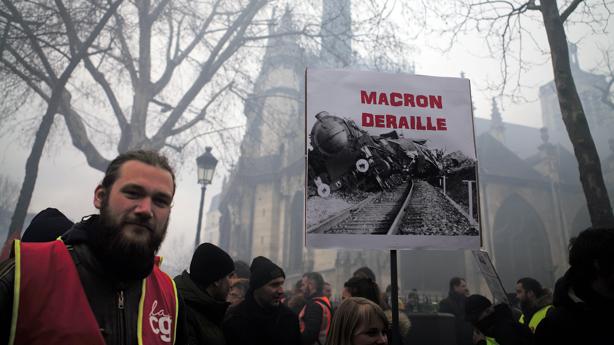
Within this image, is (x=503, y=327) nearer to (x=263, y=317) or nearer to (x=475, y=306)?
(x=475, y=306)

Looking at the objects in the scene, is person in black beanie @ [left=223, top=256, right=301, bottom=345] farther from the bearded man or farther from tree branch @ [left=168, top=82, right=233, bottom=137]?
tree branch @ [left=168, top=82, right=233, bottom=137]

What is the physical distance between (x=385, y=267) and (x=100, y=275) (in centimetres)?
2277

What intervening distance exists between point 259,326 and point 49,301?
2.32 m

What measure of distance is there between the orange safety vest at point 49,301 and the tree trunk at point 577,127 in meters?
5.93

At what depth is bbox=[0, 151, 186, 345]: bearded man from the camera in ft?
4.33

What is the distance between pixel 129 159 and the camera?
5.76ft

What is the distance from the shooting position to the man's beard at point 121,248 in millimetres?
1575

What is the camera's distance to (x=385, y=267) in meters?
23.2

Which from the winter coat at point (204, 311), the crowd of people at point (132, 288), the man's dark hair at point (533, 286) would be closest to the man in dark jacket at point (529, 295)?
the man's dark hair at point (533, 286)

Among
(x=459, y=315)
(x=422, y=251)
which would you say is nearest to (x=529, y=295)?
(x=459, y=315)

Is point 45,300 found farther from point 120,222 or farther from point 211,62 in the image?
point 211,62

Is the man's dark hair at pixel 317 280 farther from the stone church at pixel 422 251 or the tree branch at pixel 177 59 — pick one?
the stone church at pixel 422 251

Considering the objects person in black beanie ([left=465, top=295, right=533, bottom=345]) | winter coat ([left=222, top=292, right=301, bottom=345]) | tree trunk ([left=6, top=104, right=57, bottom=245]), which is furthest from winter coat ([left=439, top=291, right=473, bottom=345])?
tree trunk ([left=6, top=104, right=57, bottom=245])

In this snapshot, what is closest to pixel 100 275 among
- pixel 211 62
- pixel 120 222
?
pixel 120 222
